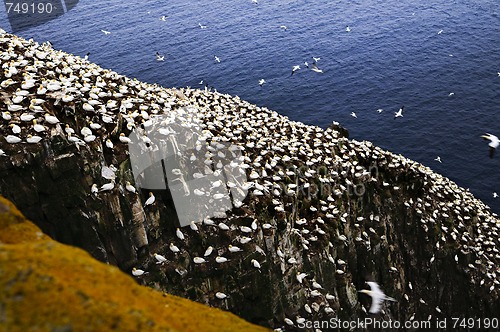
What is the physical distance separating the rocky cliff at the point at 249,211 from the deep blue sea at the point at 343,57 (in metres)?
27.0

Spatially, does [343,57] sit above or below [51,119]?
below

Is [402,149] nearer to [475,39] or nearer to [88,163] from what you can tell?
[475,39]

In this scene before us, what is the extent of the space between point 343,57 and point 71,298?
95407 mm

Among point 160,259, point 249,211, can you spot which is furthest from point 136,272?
point 249,211

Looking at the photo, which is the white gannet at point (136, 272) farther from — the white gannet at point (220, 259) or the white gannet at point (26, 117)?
the white gannet at point (26, 117)

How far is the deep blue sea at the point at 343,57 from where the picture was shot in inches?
2908

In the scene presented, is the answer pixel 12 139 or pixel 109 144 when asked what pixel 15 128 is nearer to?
pixel 12 139

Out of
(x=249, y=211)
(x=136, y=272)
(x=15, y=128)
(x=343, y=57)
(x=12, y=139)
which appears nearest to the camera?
(x=12, y=139)

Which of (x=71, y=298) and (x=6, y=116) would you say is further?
(x=6, y=116)

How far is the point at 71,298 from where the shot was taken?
10.5 metres

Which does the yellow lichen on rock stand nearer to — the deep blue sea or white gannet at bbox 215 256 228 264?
white gannet at bbox 215 256 228 264

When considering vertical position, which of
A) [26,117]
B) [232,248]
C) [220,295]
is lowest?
[220,295]

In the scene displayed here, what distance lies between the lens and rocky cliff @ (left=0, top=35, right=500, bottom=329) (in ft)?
70.3

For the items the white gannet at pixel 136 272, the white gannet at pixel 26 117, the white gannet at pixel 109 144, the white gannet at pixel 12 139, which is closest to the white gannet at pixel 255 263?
the white gannet at pixel 136 272
